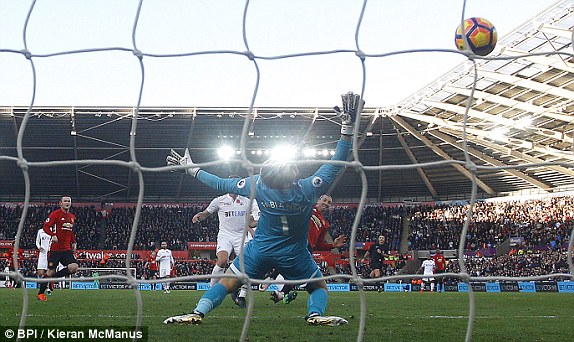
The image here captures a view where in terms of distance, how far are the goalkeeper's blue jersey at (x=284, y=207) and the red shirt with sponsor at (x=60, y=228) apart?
18.0ft

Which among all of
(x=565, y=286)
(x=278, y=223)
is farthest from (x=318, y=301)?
(x=565, y=286)

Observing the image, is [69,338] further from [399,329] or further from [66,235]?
[66,235]

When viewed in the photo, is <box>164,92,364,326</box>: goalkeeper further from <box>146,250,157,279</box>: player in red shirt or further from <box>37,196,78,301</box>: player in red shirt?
<box>146,250,157,279</box>: player in red shirt

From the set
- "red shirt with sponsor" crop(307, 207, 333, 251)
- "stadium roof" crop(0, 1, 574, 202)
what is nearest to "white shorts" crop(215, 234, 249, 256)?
"red shirt with sponsor" crop(307, 207, 333, 251)

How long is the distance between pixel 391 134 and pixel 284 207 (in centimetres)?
2825

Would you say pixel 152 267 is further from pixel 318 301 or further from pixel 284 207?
pixel 284 207

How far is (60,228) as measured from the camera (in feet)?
34.3

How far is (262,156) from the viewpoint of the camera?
34906 millimetres

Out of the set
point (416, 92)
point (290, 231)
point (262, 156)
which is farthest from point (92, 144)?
point (290, 231)

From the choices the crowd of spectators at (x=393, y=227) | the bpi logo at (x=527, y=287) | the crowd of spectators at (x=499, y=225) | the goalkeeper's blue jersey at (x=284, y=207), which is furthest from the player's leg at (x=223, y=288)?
the crowd of spectators at (x=499, y=225)

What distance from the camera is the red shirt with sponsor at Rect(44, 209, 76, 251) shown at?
10.3 meters

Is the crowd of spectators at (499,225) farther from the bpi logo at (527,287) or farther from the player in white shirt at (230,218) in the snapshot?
the player in white shirt at (230,218)

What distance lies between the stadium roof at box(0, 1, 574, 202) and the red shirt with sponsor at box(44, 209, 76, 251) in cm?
1527

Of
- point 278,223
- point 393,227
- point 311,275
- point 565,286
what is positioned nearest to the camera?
point 278,223
